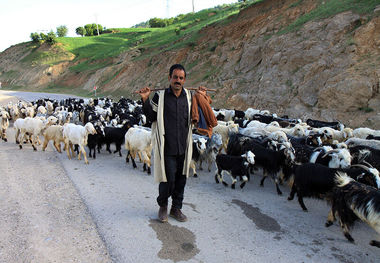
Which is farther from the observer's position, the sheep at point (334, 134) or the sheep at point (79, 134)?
the sheep at point (79, 134)

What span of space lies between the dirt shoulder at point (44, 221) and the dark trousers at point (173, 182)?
111cm

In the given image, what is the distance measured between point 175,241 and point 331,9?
20236mm

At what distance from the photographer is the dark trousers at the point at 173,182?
455 cm

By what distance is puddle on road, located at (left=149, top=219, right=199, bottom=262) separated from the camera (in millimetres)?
3824

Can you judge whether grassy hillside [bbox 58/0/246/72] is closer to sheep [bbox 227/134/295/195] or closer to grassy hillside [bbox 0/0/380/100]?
grassy hillside [bbox 0/0/380/100]

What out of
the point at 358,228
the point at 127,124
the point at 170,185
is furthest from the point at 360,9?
the point at 170,185

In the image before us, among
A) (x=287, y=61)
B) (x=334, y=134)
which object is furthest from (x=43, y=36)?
(x=334, y=134)

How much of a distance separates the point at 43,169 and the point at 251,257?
6.09m

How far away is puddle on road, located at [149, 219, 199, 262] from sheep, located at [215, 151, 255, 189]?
243 cm

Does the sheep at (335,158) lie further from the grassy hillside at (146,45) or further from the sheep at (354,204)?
the grassy hillside at (146,45)

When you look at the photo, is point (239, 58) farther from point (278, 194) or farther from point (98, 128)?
point (278, 194)

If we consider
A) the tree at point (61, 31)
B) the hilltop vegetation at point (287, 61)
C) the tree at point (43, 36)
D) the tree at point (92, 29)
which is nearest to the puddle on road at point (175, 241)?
the hilltop vegetation at point (287, 61)

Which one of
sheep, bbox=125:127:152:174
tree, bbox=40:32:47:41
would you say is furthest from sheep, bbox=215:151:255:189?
tree, bbox=40:32:47:41

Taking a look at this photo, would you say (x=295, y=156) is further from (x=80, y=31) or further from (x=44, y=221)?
(x=80, y=31)
